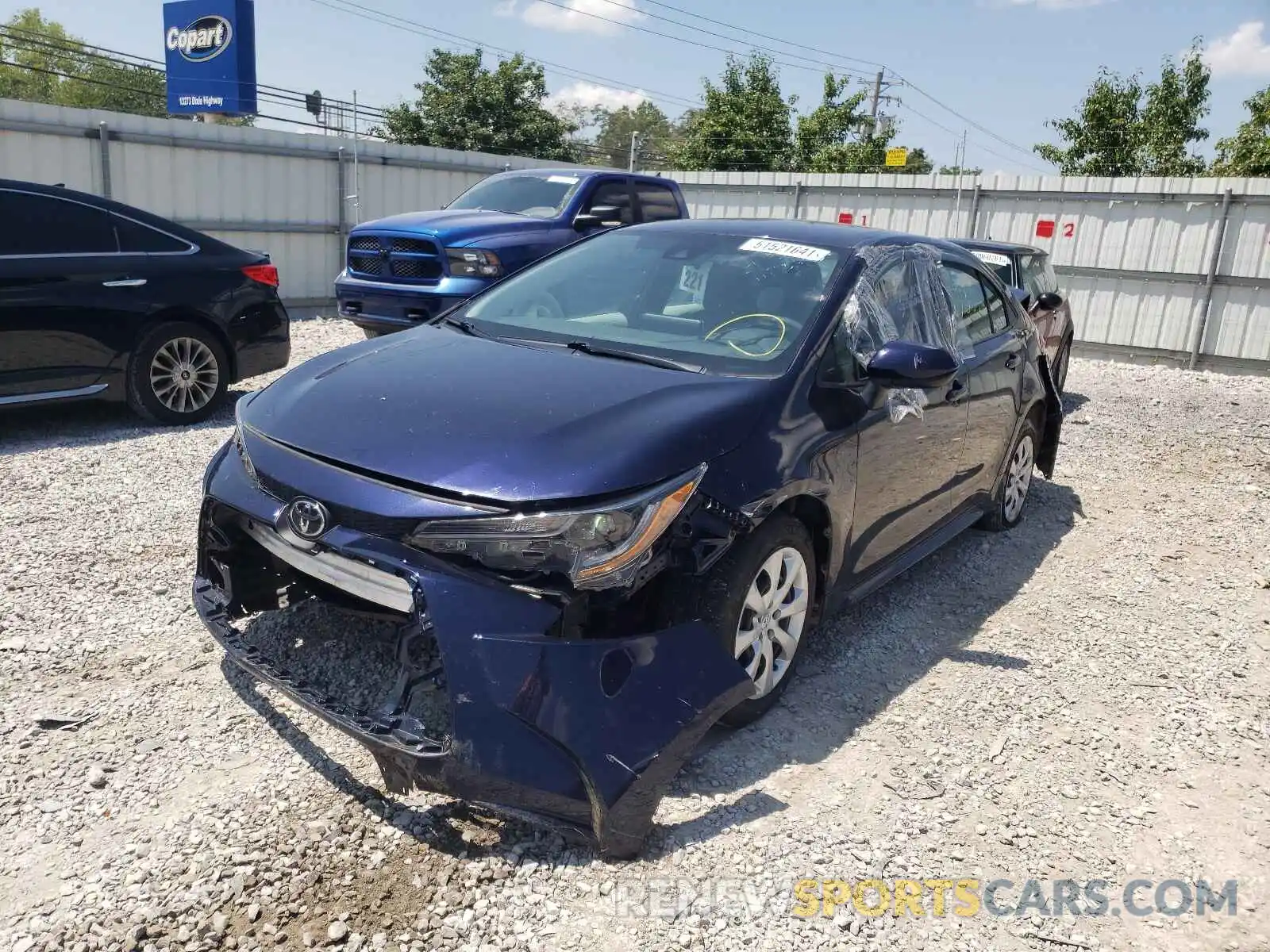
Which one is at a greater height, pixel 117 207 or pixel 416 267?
pixel 117 207

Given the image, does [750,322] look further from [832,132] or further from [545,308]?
[832,132]

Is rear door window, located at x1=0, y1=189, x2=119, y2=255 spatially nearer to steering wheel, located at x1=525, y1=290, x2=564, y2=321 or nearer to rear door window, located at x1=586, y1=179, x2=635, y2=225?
steering wheel, located at x1=525, y1=290, x2=564, y2=321

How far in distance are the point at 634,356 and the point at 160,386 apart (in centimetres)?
461

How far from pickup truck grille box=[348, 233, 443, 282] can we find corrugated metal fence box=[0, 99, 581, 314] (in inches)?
184

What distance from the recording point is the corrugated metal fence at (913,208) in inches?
464

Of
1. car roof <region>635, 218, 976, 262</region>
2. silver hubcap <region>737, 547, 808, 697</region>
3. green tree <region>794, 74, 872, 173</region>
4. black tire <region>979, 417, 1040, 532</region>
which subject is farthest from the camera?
green tree <region>794, 74, 872, 173</region>

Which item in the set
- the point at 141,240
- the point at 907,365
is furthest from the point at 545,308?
the point at 141,240

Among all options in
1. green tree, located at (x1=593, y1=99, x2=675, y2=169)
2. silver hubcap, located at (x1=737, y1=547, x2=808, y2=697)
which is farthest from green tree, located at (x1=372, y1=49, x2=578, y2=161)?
green tree, located at (x1=593, y1=99, x2=675, y2=169)

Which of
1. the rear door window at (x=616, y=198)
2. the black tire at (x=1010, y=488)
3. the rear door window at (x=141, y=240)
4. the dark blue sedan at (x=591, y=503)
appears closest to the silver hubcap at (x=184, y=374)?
the rear door window at (x=141, y=240)

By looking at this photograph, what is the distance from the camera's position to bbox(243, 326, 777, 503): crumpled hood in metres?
2.59

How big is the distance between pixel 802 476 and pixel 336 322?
35.8 ft

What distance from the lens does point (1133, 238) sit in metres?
13.8

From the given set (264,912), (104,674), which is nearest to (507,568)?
(264,912)

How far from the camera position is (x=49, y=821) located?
2574 millimetres
